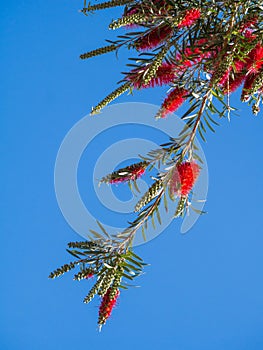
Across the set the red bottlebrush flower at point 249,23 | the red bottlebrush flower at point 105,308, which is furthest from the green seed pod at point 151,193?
the red bottlebrush flower at point 249,23

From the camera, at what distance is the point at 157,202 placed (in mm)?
566

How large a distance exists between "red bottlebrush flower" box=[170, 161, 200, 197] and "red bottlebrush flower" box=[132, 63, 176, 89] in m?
0.11

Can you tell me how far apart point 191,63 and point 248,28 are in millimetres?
81

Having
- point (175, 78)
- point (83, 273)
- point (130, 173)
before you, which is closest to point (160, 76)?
point (175, 78)

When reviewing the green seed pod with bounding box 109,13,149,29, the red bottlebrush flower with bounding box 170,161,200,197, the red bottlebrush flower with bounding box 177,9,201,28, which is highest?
the red bottlebrush flower with bounding box 177,9,201,28

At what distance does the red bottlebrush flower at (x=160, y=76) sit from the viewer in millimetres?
610

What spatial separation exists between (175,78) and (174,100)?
0.03 m

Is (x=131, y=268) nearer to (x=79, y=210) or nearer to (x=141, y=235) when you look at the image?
(x=141, y=235)

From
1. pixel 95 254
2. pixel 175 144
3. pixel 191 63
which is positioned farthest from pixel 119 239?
pixel 191 63

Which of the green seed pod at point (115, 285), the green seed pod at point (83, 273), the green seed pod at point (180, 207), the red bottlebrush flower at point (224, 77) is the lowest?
the green seed pod at point (115, 285)

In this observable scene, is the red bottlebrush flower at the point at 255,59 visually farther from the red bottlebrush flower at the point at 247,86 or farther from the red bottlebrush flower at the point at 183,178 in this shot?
the red bottlebrush flower at the point at 183,178

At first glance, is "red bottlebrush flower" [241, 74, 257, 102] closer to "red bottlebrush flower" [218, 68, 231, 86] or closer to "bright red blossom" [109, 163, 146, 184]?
"red bottlebrush flower" [218, 68, 231, 86]

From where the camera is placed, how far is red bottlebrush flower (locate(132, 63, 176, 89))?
0.61m

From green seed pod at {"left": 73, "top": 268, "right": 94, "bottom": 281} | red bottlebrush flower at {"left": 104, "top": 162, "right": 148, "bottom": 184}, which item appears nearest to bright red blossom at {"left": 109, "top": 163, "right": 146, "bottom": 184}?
red bottlebrush flower at {"left": 104, "top": 162, "right": 148, "bottom": 184}
